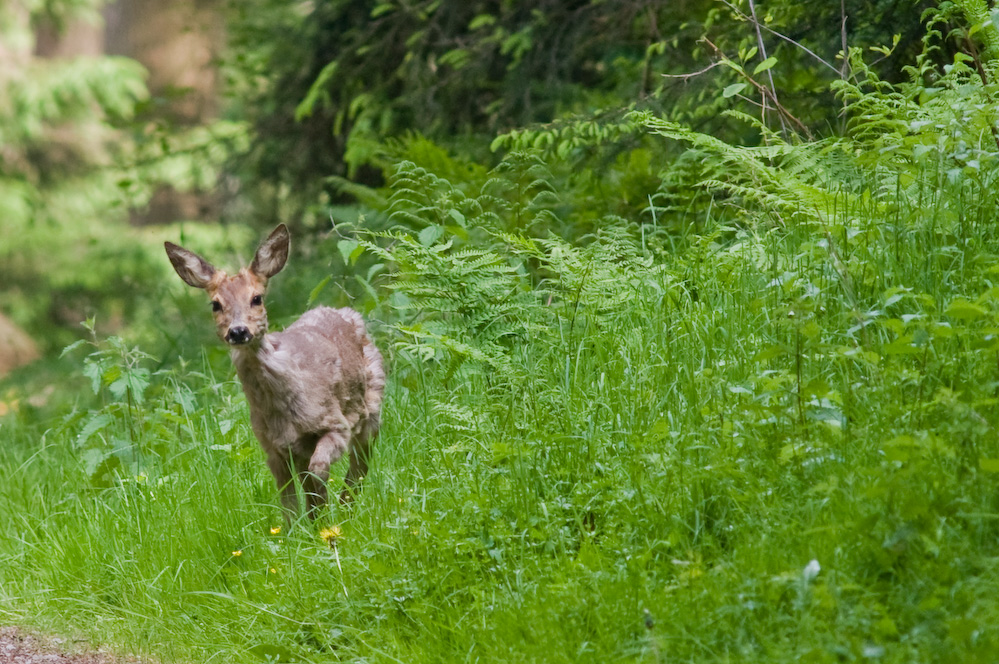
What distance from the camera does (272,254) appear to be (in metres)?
6.12

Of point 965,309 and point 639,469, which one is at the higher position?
point 965,309

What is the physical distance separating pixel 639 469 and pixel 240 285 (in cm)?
239

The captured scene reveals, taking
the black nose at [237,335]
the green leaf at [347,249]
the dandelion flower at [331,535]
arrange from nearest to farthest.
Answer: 1. the dandelion flower at [331,535]
2. the black nose at [237,335]
3. the green leaf at [347,249]

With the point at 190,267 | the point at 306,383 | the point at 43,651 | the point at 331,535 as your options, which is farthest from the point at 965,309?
the point at 43,651

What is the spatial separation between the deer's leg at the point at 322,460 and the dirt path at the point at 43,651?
3.76 feet

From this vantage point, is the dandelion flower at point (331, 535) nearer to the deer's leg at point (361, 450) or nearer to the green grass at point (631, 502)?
the green grass at point (631, 502)

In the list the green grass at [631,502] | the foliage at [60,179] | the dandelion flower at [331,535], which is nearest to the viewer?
the green grass at [631,502]

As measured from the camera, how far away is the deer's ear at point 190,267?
6047mm

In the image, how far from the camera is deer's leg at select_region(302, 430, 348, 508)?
5.65m

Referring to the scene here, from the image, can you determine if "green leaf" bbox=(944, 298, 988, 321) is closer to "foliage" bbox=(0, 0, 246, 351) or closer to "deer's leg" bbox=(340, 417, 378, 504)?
"deer's leg" bbox=(340, 417, 378, 504)

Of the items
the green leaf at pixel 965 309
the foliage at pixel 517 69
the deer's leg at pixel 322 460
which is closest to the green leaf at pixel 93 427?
the deer's leg at pixel 322 460

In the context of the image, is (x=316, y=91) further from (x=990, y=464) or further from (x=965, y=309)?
(x=990, y=464)

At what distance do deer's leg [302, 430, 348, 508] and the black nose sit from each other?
0.65 meters

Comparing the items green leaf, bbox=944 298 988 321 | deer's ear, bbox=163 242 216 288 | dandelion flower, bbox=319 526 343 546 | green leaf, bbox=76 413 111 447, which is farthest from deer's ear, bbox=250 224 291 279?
green leaf, bbox=944 298 988 321
